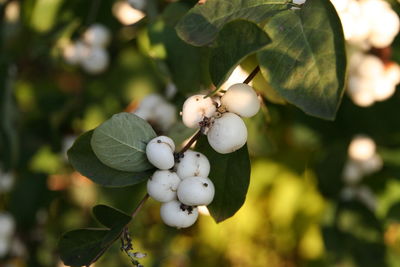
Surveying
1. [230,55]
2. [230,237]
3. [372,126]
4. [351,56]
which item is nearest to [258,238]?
[230,237]

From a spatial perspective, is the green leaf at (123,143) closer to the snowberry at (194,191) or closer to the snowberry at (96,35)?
the snowberry at (194,191)

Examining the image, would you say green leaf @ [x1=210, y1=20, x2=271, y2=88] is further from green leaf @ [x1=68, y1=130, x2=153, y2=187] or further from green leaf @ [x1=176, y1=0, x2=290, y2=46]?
green leaf @ [x1=68, y1=130, x2=153, y2=187]

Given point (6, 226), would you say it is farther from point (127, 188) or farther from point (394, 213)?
point (394, 213)

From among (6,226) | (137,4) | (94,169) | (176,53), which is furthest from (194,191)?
(6,226)

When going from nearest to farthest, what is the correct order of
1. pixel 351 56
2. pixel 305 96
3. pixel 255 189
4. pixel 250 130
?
pixel 305 96 < pixel 250 130 < pixel 351 56 < pixel 255 189

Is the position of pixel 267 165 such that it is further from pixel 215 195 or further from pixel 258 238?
pixel 215 195

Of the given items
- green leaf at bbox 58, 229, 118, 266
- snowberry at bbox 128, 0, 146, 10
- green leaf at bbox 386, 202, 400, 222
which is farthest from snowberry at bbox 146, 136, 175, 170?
green leaf at bbox 386, 202, 400, 222

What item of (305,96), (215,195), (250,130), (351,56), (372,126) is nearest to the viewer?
(305,96)
